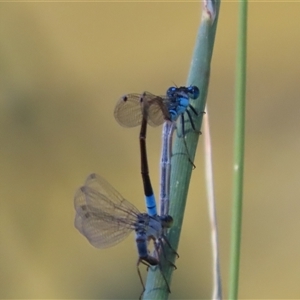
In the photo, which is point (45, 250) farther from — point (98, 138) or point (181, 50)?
point (181, 50)

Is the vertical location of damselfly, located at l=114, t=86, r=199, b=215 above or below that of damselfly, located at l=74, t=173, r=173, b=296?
above

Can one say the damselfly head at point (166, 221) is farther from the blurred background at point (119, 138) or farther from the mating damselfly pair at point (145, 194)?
the blurred background at point (119, 138)

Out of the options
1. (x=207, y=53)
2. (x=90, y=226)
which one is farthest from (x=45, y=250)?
(x=207, y=53)

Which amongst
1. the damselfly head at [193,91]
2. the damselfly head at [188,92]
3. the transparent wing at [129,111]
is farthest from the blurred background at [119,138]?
the damselfly head at [193,91]

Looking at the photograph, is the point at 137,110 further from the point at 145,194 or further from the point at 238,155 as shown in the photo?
the point at 238,155

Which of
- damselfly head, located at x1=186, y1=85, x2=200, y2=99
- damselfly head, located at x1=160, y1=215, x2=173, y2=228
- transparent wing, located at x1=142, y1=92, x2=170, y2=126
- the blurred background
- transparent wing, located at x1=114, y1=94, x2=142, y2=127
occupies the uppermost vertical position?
the blurred background

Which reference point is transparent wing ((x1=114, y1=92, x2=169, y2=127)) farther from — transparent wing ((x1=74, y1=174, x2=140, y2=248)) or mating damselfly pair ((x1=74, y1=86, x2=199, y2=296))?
transparent wing ((x1=74, y1=174, x2=140, y2=248))

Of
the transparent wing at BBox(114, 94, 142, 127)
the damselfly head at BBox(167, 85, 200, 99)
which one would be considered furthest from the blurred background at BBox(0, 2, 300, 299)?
the damselfly head at BBox(167, 85, 200, 99)

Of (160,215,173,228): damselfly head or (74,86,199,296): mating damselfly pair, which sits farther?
(74,86,199,296): mating damselfly pair
